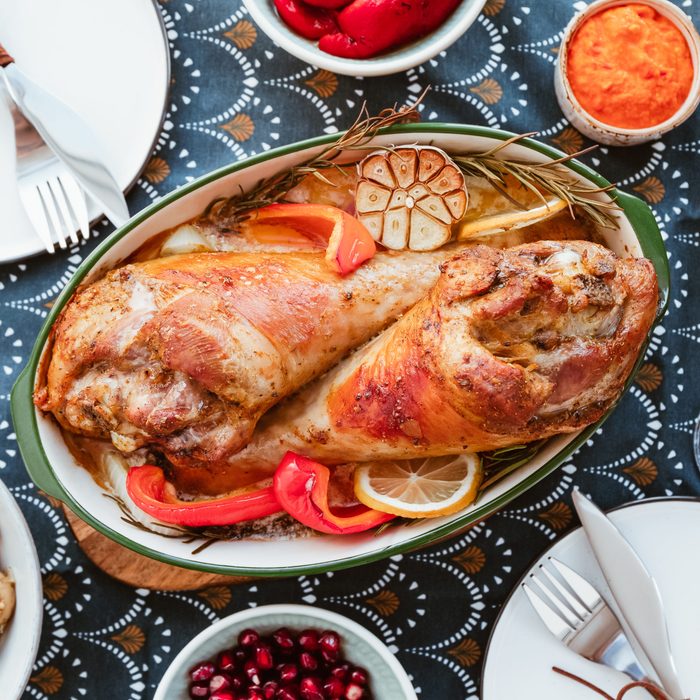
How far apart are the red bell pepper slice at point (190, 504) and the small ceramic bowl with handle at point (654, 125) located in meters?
1.24

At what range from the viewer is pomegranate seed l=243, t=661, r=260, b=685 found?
6.73 feet

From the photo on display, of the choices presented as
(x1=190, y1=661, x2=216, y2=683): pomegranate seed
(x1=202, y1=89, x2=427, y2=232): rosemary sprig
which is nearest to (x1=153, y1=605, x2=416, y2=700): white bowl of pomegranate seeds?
(x1=190, y1=661, x2=216, y2=683): pomegranate seed

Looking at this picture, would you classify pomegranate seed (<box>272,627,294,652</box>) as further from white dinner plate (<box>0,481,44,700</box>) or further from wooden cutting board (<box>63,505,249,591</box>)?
white dinner plate (<box>0,481,44,700</box>)

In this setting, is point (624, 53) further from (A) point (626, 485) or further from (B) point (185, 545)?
(B) point (185, 545)

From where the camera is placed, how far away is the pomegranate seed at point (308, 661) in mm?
2041

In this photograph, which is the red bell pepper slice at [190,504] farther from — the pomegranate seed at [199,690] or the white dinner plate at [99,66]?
the white dinner plate at [99,66]

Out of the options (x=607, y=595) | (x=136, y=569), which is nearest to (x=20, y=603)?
(x=136, y=569)

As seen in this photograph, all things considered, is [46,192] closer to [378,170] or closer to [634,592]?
[378,170]

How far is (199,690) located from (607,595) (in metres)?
1.10

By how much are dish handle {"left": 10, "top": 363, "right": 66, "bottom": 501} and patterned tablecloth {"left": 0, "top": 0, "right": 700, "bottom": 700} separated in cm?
36

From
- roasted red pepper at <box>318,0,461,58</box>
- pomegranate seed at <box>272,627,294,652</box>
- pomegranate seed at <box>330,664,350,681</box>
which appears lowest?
pomegranate seed at <box>330,664,350,681</box>

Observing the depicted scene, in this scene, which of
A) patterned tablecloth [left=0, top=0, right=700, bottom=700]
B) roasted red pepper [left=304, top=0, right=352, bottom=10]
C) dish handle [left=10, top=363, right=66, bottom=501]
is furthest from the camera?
patterned tablecloth [left=0, top=0, right=700, bottom=700]

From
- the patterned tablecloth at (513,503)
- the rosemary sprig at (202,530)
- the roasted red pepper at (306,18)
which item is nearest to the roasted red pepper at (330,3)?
the roasted red pepper at (306,18)

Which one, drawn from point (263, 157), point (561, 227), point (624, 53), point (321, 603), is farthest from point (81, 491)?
point (624, 53)
